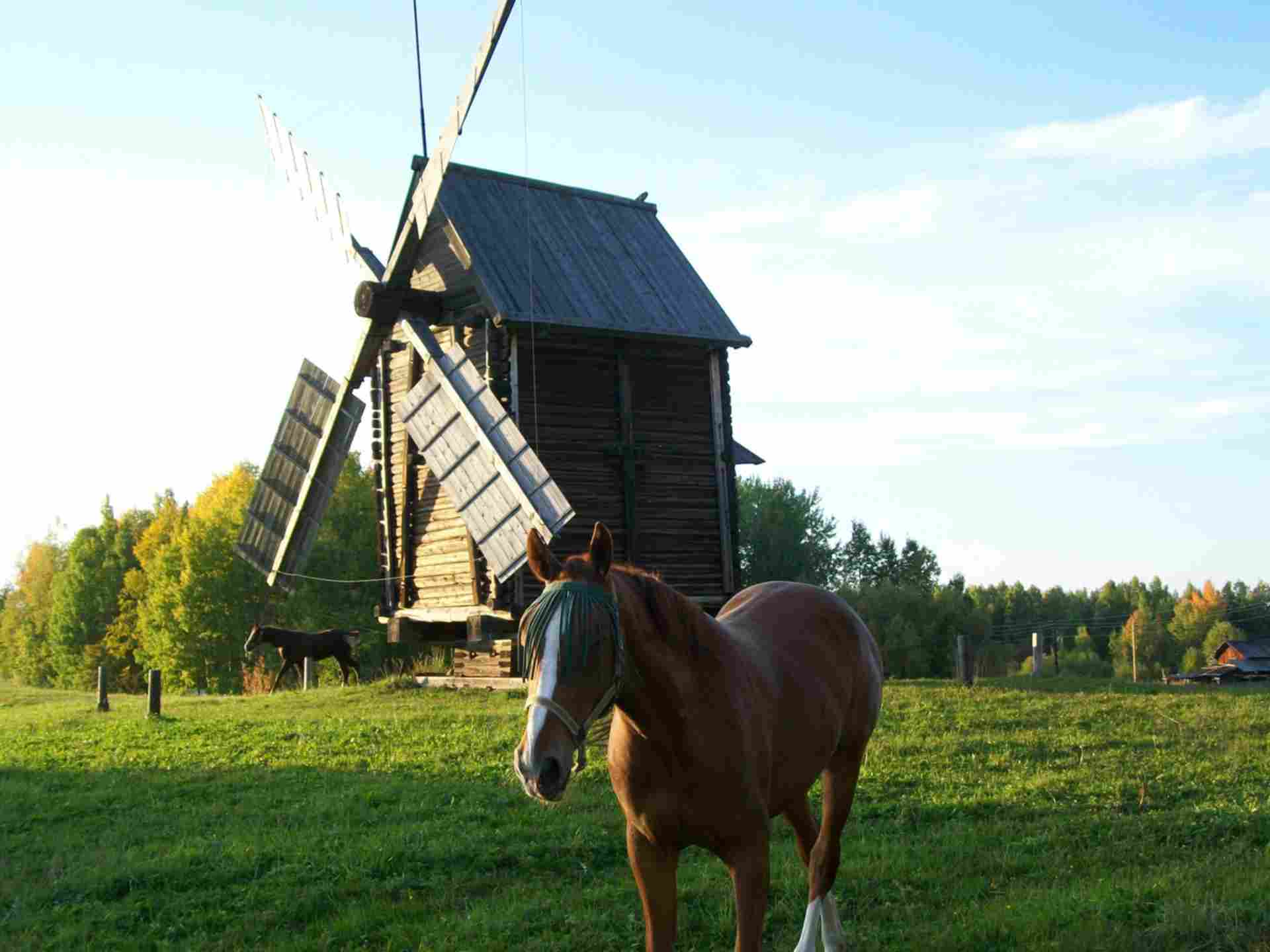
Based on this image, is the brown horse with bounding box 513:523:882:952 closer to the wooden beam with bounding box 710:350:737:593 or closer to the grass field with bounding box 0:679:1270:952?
the grass field with bounding box 0:679:1270:952

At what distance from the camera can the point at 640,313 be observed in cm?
1800

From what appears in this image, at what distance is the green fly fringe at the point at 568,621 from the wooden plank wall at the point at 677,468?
14.0m

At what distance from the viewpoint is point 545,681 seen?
3.60 meters

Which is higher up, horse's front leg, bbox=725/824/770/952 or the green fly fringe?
the green fly fringe

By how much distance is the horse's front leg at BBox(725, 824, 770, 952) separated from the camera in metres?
4.21

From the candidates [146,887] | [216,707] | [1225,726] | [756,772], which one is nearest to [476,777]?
[146,887]

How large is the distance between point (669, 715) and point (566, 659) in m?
0.64

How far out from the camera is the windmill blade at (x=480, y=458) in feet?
49.5

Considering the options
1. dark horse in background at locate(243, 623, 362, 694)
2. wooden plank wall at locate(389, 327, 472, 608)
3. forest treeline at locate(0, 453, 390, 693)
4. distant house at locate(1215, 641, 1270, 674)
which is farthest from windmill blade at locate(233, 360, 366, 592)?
distant house at locate(1215, 641, 1270, 674)

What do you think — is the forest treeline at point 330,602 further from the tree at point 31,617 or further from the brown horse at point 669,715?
the brown horse at point 669,715

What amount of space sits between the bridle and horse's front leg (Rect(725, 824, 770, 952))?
740mm

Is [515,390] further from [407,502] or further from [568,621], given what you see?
[568,621]

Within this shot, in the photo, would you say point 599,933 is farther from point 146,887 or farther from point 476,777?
point 476,777

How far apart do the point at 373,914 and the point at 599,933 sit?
1.41 meters
